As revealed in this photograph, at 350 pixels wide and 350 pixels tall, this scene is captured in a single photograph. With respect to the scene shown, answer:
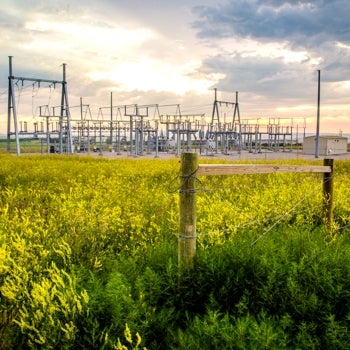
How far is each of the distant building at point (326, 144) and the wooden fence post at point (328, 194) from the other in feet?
138

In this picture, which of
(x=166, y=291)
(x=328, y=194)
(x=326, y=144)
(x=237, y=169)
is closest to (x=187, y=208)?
(x=166, y=291)

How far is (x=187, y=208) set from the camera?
4262 mm

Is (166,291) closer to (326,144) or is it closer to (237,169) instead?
(237,169)

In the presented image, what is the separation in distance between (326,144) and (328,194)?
44133mm

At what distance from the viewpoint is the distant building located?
49.3 meters

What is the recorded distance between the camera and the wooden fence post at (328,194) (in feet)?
24.1

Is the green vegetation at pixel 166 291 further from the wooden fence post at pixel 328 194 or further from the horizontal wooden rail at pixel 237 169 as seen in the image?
the wooden fence post at pixel 328 194

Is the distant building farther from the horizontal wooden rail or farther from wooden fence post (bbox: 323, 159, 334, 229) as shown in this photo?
the horizontal wooden rail

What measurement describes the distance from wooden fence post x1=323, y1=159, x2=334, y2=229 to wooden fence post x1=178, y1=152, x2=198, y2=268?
3.80 m

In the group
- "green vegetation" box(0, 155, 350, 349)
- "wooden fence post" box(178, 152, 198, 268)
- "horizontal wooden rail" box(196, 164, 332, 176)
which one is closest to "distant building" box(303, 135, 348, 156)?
"horizontal wooden rail" box(196, 164, 332, 176)

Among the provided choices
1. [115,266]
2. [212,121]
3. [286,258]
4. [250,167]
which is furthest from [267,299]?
[212,121]

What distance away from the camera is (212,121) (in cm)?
4325

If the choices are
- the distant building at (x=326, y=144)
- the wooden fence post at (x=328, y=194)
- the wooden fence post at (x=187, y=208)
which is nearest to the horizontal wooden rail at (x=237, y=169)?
the wooden fence post at (x=187, y=208)

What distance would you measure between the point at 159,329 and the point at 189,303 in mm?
574
